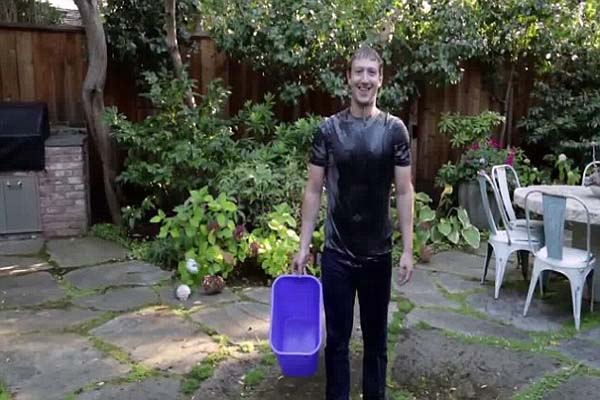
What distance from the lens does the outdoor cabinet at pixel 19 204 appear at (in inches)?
202

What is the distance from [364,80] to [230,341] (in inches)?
65.1

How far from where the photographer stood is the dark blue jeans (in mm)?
2424

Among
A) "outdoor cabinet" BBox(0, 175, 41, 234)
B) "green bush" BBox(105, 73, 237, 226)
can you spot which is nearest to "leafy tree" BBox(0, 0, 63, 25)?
"outdoor cabinet" BBox(0, 175, 41, 234)

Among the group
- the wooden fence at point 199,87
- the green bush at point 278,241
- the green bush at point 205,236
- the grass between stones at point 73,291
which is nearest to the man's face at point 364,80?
the green bush at point 278,241

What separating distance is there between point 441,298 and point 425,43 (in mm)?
2711

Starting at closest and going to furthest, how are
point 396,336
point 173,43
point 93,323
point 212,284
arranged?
point 396,336 → point 93,323 → point 212,284 → point 173,43

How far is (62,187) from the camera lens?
530 cm

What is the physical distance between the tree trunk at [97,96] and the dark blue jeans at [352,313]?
3.47 metres

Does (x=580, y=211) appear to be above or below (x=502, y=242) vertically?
above

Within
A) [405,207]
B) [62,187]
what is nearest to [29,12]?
[62,187]

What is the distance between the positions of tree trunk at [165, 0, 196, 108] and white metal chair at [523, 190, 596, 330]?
302cm

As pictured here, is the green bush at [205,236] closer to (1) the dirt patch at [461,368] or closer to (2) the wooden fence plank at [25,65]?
(1) the dirt patch at [461,368]

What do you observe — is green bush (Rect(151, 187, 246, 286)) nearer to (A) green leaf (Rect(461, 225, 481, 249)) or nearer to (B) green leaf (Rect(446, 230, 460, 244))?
(B) green leaf (Rect(446, 230, 460, 244))

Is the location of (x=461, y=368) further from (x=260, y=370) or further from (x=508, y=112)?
(x=508, y=112)
